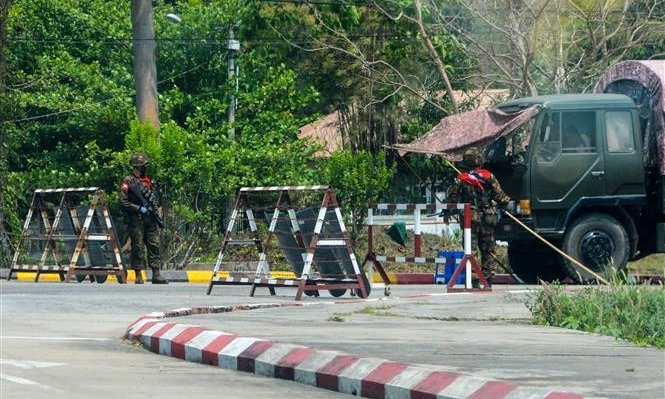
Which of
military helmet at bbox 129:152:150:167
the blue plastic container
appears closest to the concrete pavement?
the blue plastic container

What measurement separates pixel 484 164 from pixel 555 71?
13204 mm

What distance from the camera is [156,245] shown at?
2086 centimetres

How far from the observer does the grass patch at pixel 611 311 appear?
11586 millimetres

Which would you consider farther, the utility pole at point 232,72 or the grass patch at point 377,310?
the utility pole at point 232,72

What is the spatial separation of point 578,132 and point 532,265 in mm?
2820

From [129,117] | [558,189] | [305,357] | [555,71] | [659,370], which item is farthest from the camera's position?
[555,71]

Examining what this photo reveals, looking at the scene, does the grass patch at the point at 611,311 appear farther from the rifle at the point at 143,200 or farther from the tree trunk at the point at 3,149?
the tree trunk at the point at 3,149

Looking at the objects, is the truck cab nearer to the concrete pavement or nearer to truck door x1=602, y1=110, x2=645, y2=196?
truck door x1=602, y1=110, x2=645, y2=196

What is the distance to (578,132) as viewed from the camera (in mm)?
20766

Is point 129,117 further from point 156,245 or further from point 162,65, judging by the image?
point 156,245

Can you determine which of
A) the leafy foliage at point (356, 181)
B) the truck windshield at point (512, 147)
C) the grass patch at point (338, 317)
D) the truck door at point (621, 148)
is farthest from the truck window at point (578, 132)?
the grass patch at point (338, 317)

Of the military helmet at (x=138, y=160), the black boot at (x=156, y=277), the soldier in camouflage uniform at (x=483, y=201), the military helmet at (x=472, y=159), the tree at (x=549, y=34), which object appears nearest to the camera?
the soldier in camouflage uniform at (x=483, y=201)

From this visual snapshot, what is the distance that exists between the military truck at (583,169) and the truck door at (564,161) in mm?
14

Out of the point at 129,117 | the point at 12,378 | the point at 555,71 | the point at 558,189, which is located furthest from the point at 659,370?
the point at 555,71
